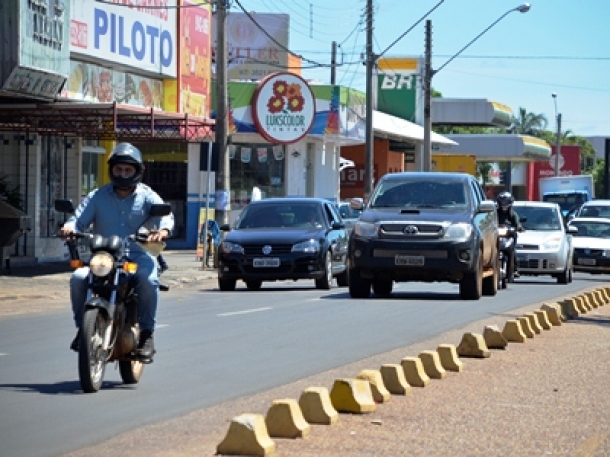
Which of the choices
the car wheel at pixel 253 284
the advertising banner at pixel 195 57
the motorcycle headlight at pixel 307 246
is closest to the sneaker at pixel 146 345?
the motorcycle headlight at pixel 307 246

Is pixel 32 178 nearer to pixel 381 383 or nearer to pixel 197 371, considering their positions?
pixel 197 371

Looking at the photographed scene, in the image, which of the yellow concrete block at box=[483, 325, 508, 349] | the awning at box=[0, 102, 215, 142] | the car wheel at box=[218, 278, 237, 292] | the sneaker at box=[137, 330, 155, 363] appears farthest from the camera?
the awning at box=[0, 102, 215, 142]

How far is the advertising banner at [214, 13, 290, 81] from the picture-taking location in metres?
58.3

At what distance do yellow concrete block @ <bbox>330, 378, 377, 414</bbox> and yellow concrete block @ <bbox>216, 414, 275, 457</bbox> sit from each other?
5.85ft

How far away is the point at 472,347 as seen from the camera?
1325 centimetres

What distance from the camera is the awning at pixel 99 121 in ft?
88.0

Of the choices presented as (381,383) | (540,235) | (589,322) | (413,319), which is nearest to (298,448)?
(381,383)

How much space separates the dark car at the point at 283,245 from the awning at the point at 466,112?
2283 inches

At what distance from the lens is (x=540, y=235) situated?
1179 inches

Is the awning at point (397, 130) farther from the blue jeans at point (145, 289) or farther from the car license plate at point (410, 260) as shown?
the blue jeans at point (145, 289)

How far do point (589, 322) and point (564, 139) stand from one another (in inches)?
5012

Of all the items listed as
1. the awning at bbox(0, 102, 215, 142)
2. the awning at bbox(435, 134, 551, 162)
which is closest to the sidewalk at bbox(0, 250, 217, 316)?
the awning at bbox(0, 102, 215, 142)

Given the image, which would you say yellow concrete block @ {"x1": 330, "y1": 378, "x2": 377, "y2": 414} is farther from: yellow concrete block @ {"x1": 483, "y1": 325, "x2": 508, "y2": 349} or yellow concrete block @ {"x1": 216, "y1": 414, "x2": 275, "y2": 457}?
yellow concrete block @ {"x1": 483, "y1": 325, "x2": 508, "y2": 349}

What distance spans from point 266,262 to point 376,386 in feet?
46.2
